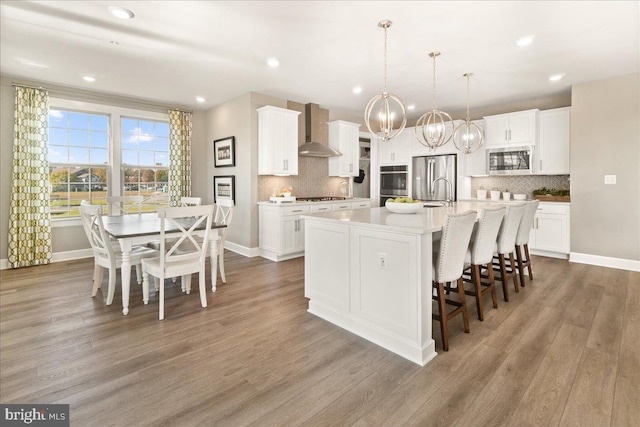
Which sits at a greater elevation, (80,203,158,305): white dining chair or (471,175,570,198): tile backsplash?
(471,175,570,198): tile backsplash

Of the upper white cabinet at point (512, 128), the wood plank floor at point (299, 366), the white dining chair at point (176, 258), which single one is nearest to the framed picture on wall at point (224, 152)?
the white dining chair at point (176, 258)

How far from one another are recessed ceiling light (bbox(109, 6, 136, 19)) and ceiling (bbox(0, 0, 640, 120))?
2.5 inches

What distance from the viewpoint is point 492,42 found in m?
3.36

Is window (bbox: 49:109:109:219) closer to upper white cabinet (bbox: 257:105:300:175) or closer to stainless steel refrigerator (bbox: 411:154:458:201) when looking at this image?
upper white cabinet (bbox: 257:105:300:175)

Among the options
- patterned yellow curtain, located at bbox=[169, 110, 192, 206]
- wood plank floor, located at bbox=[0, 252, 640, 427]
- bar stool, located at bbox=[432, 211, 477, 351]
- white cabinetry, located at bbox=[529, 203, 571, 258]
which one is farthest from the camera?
patterned yellow curtain, located at bbox=[169, 110, 192, 206]

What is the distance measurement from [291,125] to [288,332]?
3.77 meters

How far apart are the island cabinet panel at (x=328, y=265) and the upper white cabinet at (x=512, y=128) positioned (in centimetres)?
442

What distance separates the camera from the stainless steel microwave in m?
5.35

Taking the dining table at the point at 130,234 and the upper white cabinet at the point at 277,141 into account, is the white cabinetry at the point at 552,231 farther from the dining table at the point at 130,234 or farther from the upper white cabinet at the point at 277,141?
the dining table at the point at 130,234

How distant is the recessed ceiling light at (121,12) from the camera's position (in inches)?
106

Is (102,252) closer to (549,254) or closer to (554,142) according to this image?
(549,254)

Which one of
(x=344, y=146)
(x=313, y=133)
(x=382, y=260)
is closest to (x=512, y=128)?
(x=344, y=146)

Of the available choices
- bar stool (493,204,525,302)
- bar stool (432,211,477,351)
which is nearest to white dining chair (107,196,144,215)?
bar stool (432,211,477,351)

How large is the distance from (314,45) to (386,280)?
2.59 metres
